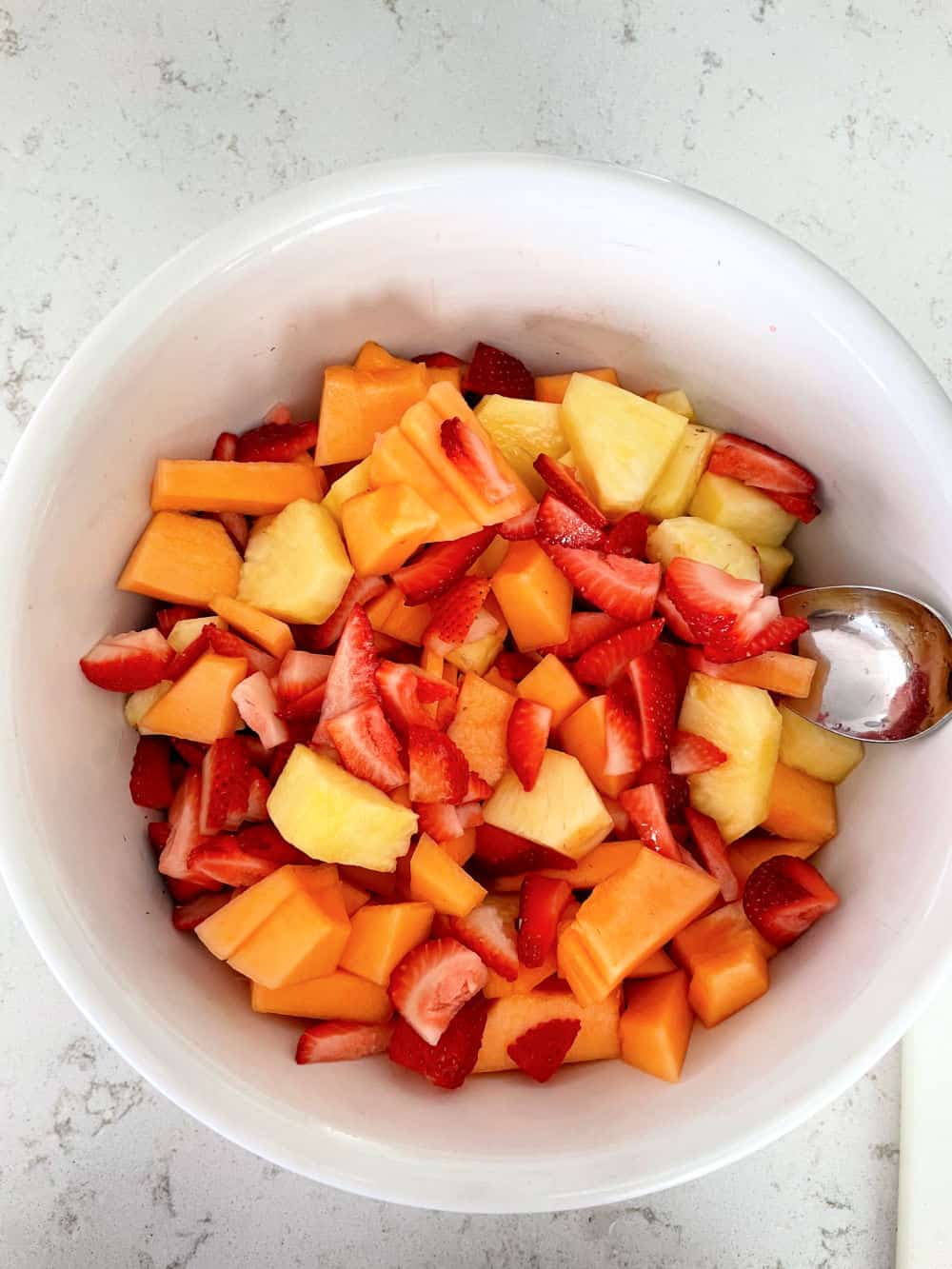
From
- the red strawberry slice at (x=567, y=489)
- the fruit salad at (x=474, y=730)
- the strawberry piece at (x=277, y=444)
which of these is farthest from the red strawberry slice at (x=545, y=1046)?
the strawberry piece at (x=277, y=444)

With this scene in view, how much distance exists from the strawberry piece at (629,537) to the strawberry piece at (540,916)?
0.97 feet

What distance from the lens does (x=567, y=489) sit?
3.31ft

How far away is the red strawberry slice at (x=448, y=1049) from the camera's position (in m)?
0.95

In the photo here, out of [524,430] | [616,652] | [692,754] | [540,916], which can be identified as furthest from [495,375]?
[540,916]

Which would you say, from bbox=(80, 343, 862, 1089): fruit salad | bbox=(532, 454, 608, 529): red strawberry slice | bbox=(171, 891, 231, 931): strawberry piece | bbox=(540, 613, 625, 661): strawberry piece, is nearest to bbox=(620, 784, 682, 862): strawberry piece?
bbox=(80, 343, 862, 1089): fruit salad

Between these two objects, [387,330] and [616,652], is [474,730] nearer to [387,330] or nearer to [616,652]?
[616,652]

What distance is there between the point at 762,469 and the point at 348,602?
0.40 m

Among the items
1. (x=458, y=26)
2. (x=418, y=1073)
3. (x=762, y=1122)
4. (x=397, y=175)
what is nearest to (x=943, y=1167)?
(x=762, y=1122)

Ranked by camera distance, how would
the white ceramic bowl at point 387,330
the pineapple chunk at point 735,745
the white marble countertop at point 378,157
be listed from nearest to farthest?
the white ceramic bowl at point 387,330 → the pineapple chunk at point 735,745 → the white marble countertop at point 378,157

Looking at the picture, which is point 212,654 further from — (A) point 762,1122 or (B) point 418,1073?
(A) point 762,1122

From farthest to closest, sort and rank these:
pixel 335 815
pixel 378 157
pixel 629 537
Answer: pixel 378 157
pixel 629 537
pixel 335 815

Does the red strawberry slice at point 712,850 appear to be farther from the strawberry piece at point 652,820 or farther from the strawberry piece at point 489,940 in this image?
the strawberry piece at point 489,940

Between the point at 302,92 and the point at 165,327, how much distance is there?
46 cm

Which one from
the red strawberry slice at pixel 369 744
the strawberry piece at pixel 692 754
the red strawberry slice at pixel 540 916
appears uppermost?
the strawberry piece at pixel 692 754
